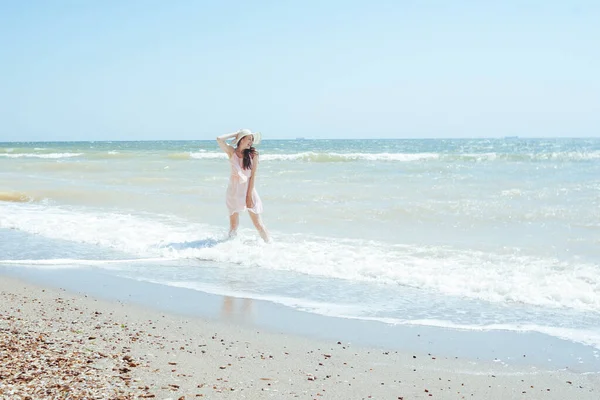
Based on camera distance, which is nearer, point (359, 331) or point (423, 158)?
point (359, 331)

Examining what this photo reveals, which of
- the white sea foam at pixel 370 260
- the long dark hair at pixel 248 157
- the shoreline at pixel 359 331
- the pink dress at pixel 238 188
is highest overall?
the long dark hair at pixel 248 157

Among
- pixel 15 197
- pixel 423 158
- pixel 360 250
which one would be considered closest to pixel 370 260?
pixel 360 250

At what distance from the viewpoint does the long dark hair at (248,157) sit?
28.1 ft

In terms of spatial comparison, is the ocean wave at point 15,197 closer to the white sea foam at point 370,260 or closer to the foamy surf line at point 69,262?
the white sea foam at point 370,260

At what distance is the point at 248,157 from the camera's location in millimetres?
8594

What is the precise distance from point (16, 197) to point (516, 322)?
12.5 meters

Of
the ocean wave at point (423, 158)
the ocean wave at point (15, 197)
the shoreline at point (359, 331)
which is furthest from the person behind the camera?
the ocean wave at point (423, 158)

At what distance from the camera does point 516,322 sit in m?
5.07

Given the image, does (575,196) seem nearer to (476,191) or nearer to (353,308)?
(476,191)

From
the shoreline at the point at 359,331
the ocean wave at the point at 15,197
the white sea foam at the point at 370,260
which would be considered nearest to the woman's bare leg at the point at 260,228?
the white sea foam at the point at 370,260

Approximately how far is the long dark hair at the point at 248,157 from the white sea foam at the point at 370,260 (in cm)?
107

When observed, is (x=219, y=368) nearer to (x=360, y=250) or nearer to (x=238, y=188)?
(x=360, y=250)

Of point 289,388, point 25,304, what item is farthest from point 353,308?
point 25,304

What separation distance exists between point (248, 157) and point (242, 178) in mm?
312
